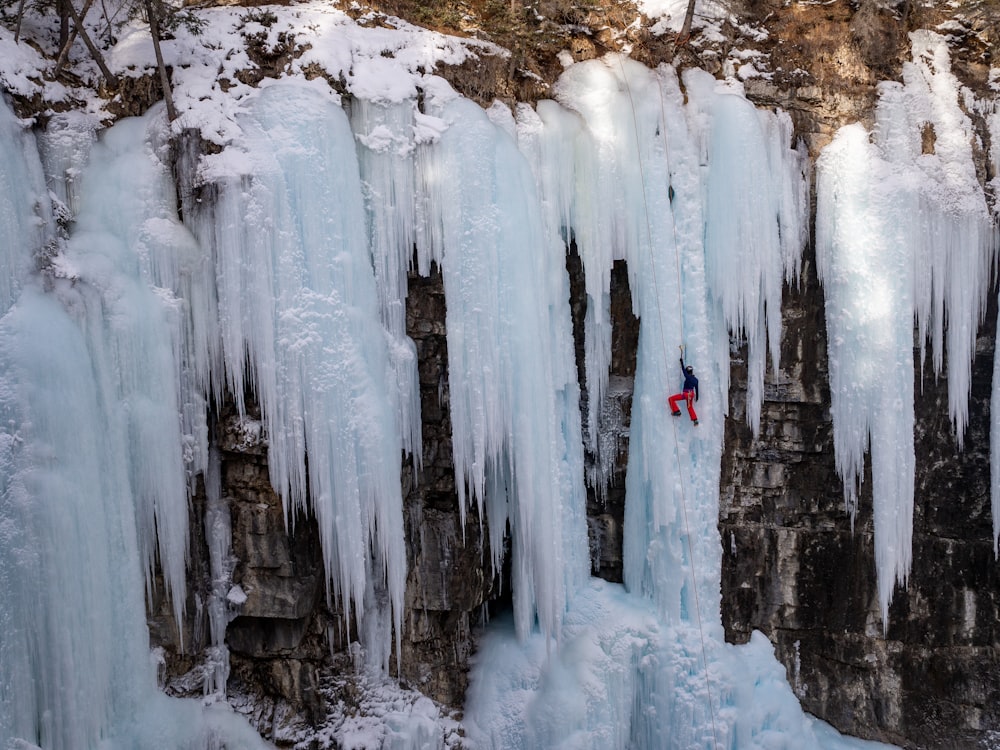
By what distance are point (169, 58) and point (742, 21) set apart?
603 centimetres

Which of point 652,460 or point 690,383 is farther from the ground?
point 690,383

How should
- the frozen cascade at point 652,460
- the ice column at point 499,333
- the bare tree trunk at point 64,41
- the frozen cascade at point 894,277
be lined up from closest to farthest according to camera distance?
the bare tree trunk at point 64,41
the ice column at point 499,333
the frozen cascade at point 652,460
the frozen cascade at point 894,277

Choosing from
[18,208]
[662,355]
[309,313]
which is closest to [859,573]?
[662,355]

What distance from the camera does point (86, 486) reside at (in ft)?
19.6

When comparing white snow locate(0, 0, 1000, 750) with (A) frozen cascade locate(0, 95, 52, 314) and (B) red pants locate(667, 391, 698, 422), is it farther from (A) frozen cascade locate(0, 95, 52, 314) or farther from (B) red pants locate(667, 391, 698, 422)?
(B) red pants locate(667, 391, 698, 422)

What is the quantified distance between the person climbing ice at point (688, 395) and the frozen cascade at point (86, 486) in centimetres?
466

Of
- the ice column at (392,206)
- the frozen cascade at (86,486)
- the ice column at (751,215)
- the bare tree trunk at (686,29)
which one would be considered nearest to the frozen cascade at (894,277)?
the ice column at (751,215)

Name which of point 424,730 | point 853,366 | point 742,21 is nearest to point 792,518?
point 853,366

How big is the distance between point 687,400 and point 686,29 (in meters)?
4.09

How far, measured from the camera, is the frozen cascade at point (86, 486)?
5652 mm

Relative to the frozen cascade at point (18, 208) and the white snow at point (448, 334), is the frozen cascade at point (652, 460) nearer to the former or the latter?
the white snow at point (448, 334)

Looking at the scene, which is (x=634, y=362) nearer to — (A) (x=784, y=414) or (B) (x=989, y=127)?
(A) (x=784, y=414)

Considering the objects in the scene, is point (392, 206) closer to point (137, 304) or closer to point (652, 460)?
point (137, 304)

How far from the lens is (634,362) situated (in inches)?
336
